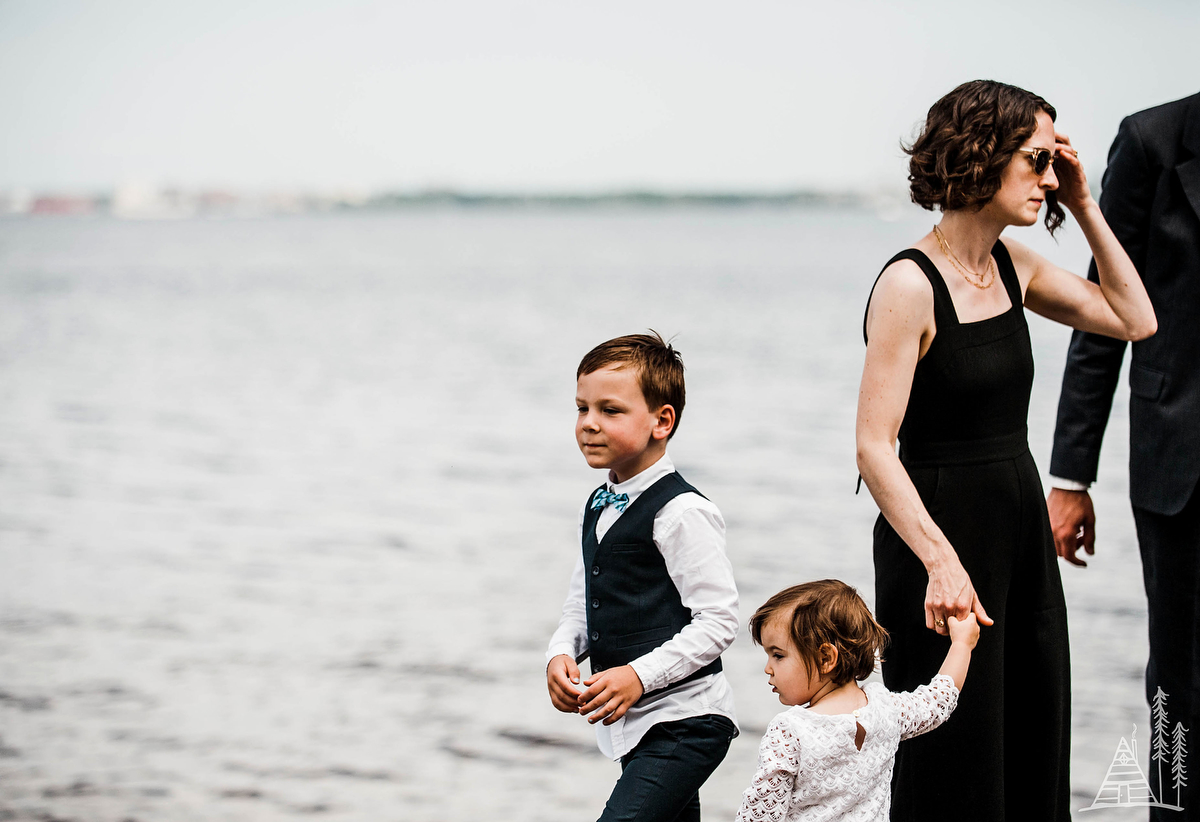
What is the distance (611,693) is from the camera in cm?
176

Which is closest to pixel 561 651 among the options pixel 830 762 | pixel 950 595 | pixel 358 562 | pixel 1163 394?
pixel 830 762

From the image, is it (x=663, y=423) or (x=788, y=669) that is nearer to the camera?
(x=788, y=669)

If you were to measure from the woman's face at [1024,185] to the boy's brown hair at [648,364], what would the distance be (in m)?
0.55

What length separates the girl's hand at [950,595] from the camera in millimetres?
1758

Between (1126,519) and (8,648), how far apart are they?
5780 millimetres

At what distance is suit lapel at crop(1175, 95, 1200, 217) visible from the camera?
218 centimetres

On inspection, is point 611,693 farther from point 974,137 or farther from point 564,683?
point 974,137

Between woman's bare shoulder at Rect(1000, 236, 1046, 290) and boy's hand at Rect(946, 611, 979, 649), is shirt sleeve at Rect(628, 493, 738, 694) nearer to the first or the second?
boy's hand at Rect(946, 611, 979, 649)

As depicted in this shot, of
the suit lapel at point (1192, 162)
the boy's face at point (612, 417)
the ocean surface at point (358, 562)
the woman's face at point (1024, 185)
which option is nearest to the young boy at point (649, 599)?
the boy's face at point (612, 417)

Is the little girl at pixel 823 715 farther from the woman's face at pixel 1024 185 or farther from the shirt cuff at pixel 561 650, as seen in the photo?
the woman's face at pixel 1024 185

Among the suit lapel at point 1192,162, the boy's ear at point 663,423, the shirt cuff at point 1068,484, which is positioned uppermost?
the suit lapel at point 1192,162

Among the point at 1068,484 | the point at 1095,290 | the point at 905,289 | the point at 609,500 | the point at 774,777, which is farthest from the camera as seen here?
the point at 1068,484

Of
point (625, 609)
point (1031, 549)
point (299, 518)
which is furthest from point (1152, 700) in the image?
point (299, 518)

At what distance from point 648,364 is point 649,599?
1.21 ft
